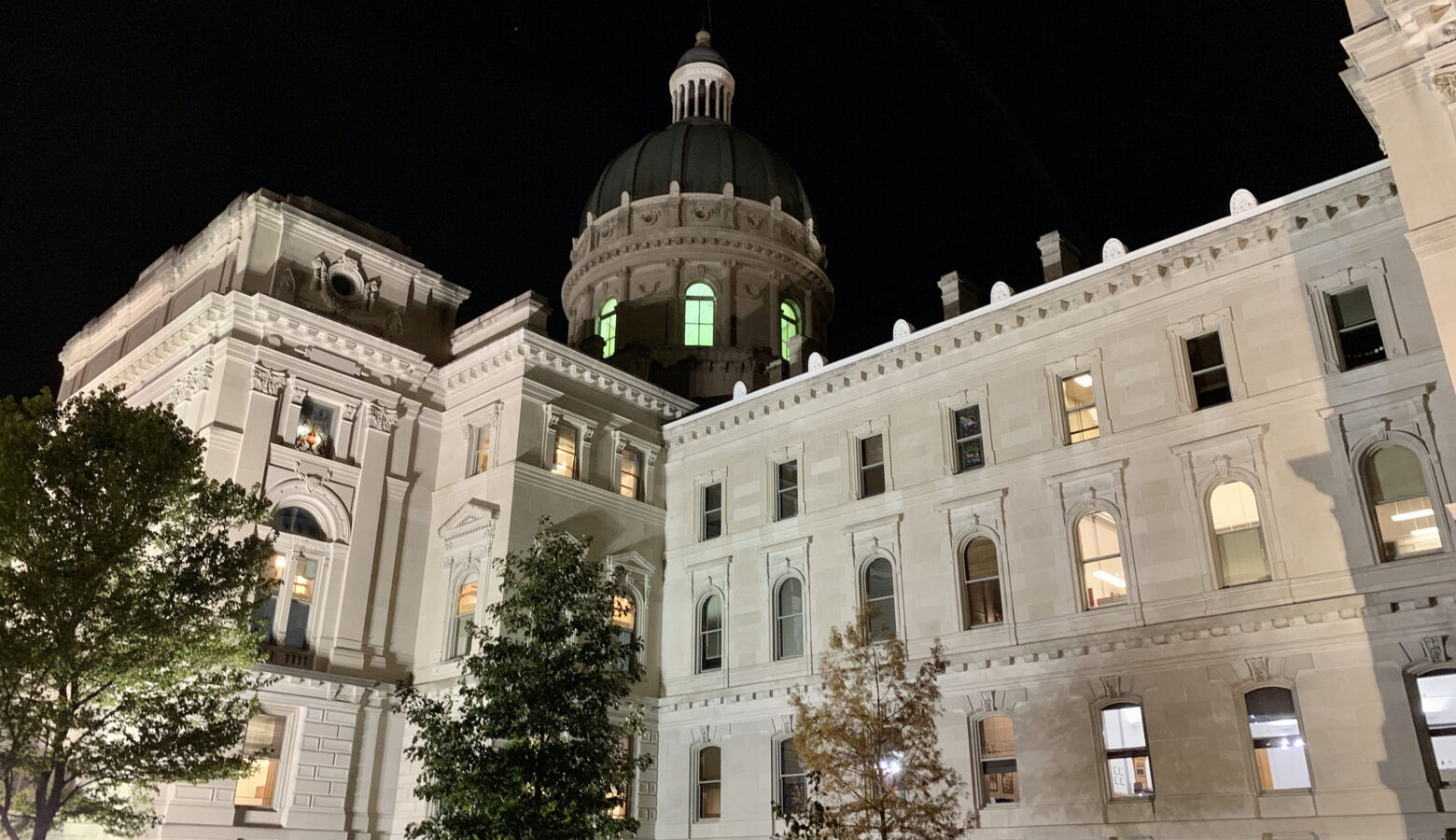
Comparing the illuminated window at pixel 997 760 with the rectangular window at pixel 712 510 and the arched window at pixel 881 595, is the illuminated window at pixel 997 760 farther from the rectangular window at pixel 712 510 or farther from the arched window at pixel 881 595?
the rectangular window at pixel 712 510

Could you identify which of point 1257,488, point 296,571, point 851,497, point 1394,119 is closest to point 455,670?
point 296,571

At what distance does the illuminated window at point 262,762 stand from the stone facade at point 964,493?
0.77 ft

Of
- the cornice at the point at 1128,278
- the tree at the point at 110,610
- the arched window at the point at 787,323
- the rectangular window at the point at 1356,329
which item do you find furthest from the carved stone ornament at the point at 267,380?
the rectangular window at the point at 1356,329

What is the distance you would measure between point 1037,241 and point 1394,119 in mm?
12338

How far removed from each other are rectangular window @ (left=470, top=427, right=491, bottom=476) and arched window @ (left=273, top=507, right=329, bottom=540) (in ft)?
15.7

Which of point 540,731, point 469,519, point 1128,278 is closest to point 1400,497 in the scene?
point 1128,278

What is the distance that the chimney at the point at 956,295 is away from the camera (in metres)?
31.4

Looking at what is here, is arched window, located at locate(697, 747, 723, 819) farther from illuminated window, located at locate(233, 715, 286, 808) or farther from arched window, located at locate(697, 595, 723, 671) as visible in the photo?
illuminated window, located at locate(233, 715, 286, 808)

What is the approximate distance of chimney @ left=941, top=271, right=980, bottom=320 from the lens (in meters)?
31.4

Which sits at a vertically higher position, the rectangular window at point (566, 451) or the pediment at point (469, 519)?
the rectangular window at point (566, 451)

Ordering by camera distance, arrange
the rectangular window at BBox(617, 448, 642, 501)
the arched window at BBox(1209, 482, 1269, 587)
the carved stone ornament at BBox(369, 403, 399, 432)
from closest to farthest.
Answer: the arched window at BBox(1209, 482, 1269, 587) < the carved stone ornament at BBox(369, 403, 399, 432) < the rectangular window at BBox(617, 448, 642, 501)

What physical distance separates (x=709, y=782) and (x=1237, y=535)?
16.1 m

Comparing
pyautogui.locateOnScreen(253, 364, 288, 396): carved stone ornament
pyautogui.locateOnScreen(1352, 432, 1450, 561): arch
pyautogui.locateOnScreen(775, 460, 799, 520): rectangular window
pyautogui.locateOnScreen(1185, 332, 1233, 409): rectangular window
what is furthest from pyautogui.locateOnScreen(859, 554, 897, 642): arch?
pyautogui.locateOnScreen(253, 364, 288, 396): carved stone ornament

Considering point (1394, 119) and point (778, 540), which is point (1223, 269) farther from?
point (778, 540)
